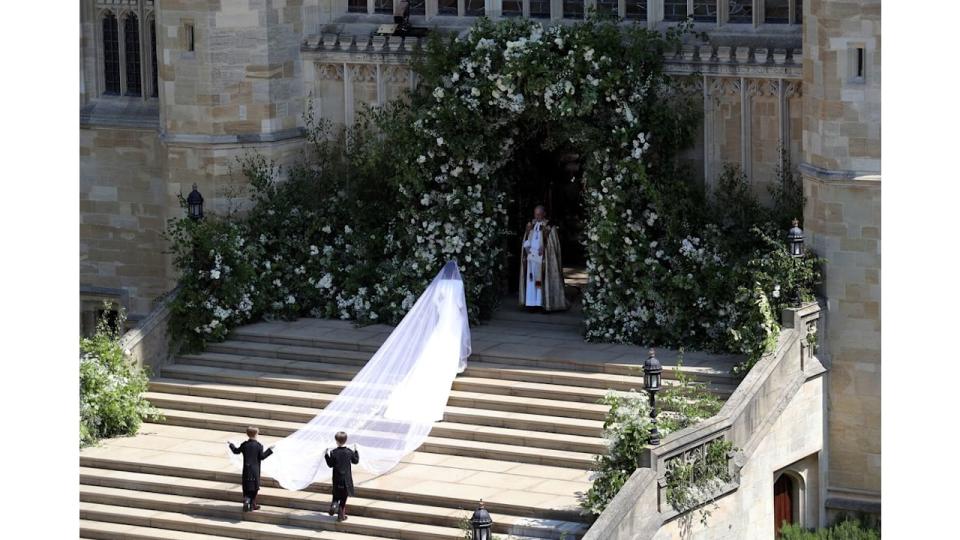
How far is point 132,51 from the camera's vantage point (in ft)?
131

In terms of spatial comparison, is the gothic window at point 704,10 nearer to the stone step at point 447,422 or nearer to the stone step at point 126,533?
the stone step at point 447,422

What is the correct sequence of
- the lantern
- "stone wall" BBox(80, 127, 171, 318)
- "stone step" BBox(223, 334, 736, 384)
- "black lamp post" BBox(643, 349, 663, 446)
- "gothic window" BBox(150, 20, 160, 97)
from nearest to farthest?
"black lamp post" BBox(643, 349, 663, 446) → the lantern → "stone step" BBox(223, 334, 736, 384) → "gothic window" BBox(150, 20, 160, 97) → "stone wall" BBox(80, 127, 171, 318)

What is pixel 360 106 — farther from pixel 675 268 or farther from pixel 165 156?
pixel 675 268

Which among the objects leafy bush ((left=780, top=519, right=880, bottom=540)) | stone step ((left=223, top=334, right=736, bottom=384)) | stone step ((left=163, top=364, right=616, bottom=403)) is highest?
stone step ((left=223, top=334, right=736, bottom=384))

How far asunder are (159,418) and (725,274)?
838 centimetres

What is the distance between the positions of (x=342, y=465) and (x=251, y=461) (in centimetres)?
132

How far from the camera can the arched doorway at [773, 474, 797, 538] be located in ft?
109

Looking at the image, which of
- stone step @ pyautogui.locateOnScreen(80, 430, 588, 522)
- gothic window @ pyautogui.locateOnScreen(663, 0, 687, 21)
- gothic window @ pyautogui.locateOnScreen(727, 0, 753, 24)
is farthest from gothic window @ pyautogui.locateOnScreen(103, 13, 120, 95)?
gothic window @ pyautogui.locateOnScreen(727, 0, 753, 24)

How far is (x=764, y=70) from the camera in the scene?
34281mm

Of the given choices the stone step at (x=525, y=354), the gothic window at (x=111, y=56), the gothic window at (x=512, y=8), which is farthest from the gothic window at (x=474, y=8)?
the gothic window at (x=111, y=56)

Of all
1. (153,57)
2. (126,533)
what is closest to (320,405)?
(126,533)

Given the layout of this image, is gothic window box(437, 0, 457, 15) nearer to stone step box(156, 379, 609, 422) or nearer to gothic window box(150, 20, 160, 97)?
gothic window box(150, 20, 160, 97)

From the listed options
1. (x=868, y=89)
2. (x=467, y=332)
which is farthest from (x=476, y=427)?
(x=868, y=89)

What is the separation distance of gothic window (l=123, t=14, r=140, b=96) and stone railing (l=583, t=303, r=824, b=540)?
1278cm
